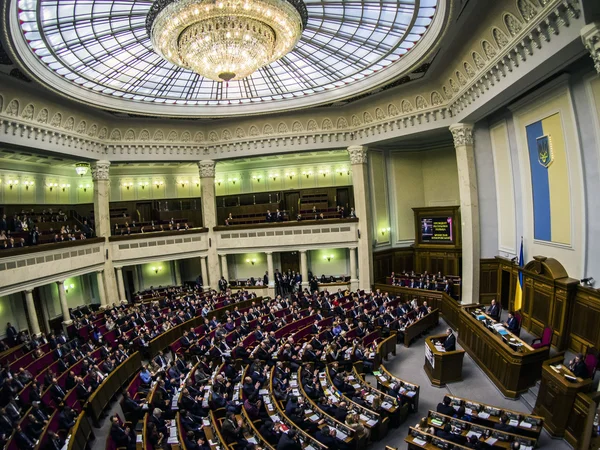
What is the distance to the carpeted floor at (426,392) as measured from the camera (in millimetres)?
8172

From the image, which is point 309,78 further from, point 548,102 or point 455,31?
point 548,102

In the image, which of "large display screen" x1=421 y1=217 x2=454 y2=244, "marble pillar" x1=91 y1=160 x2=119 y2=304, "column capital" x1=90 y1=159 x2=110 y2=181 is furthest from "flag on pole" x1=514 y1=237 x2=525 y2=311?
"column capital" x1=90 y1=159 x2=110 y2=181

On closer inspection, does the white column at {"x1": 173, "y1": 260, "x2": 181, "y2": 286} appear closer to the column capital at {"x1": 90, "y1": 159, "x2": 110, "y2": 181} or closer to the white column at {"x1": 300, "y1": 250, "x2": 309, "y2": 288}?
the column capital at {"x1": 90, "y1": 159, "x2": 110, "y2": 181}

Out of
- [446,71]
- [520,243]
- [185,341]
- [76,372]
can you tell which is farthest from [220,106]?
[520,243]

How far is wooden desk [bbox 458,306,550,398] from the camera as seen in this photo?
945cm

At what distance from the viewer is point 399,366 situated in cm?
1219

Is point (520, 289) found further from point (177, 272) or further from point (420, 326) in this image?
point (177, 272)

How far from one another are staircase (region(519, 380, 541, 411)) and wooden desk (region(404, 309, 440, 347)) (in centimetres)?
440

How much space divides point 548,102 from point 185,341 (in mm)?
13396

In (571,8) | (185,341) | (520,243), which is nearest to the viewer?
(571,8)

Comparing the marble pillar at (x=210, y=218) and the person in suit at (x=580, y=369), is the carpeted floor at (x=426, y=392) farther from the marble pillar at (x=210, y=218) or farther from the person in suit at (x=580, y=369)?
the marble pillar at (x=210, y=218)

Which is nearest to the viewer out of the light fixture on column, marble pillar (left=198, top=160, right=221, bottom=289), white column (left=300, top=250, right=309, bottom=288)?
the light fixture on column

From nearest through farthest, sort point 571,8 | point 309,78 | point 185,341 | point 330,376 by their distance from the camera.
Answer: point 571,8
point 330,376
point 185,341
point 309,78

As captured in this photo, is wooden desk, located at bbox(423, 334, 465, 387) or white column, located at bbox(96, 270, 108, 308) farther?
white column, located at bbox(96, 270, 108, 308)
